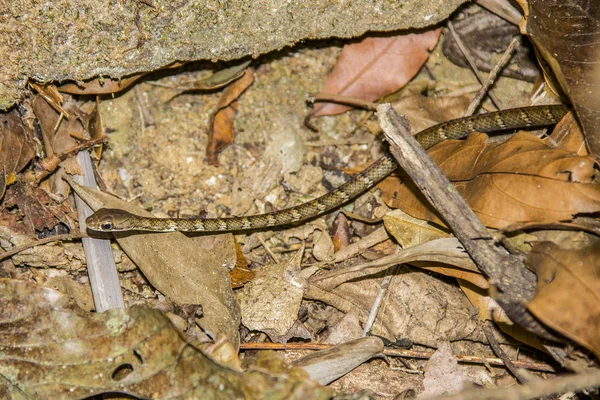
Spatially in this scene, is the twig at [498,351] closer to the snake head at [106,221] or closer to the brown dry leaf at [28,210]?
the snake head at [106,221]

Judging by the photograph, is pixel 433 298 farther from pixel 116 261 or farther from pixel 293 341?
pixel 116 261

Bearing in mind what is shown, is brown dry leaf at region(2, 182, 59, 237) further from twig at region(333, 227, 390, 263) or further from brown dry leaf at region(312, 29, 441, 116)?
brown dry leaf at region(312, 29, 441, 116)

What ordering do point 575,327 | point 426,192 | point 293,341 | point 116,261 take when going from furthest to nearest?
point 116,261 → point 293,341 → point 426,192 → point 575,327

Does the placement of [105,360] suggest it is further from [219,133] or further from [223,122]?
[223,122]

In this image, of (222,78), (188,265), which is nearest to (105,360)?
(188,265)

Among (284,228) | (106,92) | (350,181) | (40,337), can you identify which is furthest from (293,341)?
(106,92)

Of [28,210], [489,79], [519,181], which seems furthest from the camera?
[489,79]

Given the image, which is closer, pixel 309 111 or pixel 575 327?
pixel 575 327
